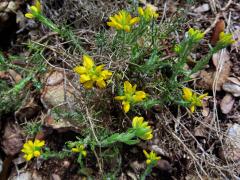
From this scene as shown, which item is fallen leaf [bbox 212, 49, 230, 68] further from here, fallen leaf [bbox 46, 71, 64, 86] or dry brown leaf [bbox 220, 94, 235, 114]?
fallen leaf [bbox 46, 71, 64, 86]

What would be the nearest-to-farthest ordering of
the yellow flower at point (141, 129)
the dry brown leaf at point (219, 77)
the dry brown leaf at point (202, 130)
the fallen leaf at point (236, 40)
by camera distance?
1. the yellow flower at point (141, 129)
2. the dry brown leaf at point (202, 130)
3. the dry brown leaf at point (219, 77)
4. the fallen leaf at point (236, 40)

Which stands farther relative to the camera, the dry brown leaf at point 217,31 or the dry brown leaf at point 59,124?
the dry brown leaf at point 217,31

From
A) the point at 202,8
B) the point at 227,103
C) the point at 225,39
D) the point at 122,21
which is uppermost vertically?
the point at 122,21

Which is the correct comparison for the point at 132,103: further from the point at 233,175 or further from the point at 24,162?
the point at 24,162

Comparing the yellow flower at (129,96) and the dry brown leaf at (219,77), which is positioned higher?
the yellow flower at (129,96)

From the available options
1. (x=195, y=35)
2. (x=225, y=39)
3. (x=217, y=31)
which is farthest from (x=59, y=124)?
(x=217, y=31)

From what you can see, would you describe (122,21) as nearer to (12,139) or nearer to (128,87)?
(128,87)

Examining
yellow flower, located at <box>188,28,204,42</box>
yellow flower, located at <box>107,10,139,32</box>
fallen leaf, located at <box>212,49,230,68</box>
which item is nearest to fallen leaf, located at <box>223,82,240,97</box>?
fallen leaf, located at <box>212,49,230,68</box>

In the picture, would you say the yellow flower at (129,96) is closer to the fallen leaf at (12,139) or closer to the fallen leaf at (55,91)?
the fallen leaf at (55,91)

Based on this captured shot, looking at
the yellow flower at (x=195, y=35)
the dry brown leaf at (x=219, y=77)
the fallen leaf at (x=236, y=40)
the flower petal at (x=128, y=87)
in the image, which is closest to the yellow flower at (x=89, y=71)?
the flower petal at (x=128, y=87)
